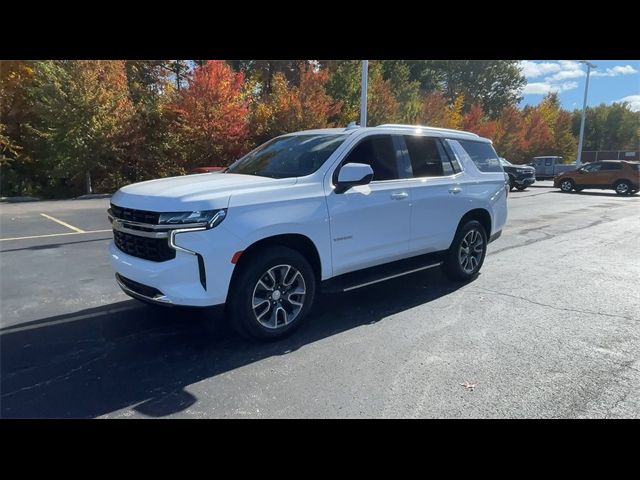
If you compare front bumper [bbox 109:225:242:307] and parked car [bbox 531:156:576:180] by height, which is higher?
front bumper [bbox 109:225:242:307]

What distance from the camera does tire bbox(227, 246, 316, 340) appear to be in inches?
150

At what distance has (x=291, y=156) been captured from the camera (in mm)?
4781

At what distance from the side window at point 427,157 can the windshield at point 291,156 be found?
100 cm

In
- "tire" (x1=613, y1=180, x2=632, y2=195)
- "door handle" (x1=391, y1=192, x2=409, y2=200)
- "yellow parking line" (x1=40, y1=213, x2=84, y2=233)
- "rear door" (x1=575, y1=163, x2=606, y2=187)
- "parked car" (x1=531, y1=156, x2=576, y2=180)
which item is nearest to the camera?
"door handle" (x1=391, y1=192, x2=409, y2=200)

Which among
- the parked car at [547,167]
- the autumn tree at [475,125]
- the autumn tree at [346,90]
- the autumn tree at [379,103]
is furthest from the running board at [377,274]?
the autumn tree at [475,125]

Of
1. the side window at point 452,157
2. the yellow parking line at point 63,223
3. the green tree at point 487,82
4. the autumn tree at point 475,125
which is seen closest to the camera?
the side window at point 452,157

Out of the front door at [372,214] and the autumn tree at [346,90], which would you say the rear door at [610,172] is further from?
the front door at [372,214]

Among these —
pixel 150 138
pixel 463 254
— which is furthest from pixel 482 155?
pixel 150 138

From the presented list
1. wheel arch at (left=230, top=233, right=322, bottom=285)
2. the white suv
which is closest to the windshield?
the white suv

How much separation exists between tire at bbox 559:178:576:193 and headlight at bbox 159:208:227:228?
25.5 m

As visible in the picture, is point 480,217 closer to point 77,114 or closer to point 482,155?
point 482,155

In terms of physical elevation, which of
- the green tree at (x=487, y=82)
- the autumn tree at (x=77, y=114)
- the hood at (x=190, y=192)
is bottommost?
the hood at (x=190, y=192)

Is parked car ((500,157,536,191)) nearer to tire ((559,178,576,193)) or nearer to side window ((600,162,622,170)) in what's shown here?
tire ((559,178,576,193))

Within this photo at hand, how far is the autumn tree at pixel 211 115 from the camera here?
793 inches
